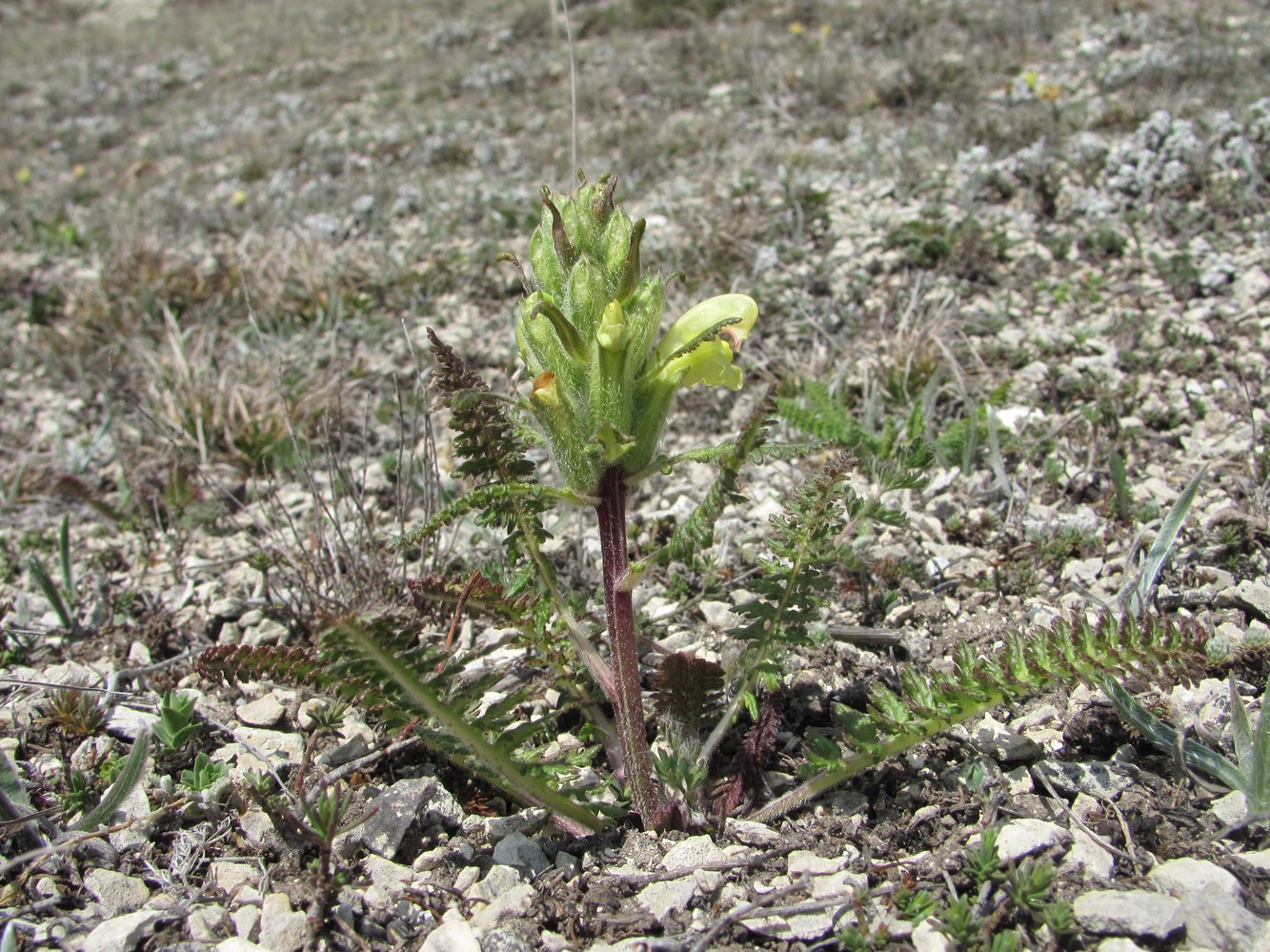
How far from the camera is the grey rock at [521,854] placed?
1.82 metres

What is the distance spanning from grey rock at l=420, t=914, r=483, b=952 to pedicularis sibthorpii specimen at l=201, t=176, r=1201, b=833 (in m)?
0.27

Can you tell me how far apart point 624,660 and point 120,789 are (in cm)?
112

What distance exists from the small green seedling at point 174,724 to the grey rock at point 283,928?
1.92ft

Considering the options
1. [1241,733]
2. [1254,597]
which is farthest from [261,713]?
[1254,597]

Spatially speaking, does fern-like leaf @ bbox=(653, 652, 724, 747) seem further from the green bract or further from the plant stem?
the green bract

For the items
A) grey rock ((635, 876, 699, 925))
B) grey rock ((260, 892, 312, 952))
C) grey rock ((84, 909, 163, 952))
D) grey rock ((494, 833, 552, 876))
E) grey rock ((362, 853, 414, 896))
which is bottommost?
grey rock ((494, 833, 552, 876))

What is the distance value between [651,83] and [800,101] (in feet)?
5.23

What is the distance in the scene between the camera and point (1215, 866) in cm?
156

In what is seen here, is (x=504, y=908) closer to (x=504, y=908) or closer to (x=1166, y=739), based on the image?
(x=504, y=908)

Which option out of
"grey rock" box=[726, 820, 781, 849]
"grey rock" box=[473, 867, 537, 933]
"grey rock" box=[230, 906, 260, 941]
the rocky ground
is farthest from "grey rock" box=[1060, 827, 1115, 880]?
"grey rock" box=[230, 906, 260, 941]

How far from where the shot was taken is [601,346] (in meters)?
1.59

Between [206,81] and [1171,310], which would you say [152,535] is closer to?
[1171,310]

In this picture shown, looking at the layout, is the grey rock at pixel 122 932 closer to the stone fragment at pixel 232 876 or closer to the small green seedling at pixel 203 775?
the stone fragment at pixel 232 876

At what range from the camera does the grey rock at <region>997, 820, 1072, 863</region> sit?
1651mm
